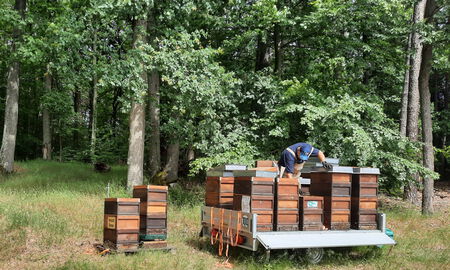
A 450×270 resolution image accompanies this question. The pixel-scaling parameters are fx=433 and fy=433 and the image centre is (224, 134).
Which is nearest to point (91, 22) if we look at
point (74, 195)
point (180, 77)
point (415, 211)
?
point (180, 77)

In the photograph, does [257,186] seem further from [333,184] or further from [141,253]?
[141,253]

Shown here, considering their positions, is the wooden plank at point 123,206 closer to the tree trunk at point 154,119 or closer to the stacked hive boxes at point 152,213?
the stacked hive boxes at point 152,213

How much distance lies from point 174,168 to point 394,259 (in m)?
11.3

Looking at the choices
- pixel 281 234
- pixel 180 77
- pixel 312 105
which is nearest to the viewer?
pixel 281 234

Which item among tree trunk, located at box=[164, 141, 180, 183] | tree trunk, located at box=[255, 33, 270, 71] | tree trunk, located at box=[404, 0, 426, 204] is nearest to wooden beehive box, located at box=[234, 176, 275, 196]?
tree trunk, located at box=[164, 141, 180, 183]

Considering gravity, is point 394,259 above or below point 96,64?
below

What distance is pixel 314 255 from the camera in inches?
371

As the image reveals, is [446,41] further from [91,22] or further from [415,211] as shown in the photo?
[91,22]

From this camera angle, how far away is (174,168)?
1931cm

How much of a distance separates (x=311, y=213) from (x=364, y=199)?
152cm

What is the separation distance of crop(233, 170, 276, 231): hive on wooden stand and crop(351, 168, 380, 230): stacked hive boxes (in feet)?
7.24

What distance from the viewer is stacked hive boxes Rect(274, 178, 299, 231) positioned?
8875 mm

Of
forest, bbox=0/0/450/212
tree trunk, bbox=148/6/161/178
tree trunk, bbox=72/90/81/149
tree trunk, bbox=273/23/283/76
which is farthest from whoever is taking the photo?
tree trunk, bbox=72/90/81/149

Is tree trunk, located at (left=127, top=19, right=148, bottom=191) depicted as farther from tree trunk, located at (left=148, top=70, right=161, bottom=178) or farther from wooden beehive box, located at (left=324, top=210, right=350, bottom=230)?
wooden beehive box, located at (left=324, top=210, right=350, bottom=230)
